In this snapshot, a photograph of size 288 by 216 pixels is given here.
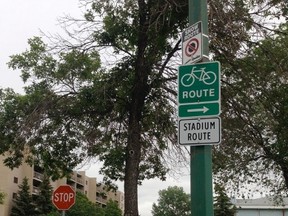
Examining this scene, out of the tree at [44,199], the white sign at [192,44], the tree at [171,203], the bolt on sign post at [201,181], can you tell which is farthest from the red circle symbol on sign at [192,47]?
the tree at [171,203]

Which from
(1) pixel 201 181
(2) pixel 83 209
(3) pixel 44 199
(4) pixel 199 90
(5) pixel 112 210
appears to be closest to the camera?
(1) pixel 201 181

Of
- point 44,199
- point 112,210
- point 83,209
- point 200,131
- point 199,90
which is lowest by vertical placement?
point 200,131

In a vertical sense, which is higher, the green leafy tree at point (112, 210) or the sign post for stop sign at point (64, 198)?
the green leafy tree at point (112, 210)

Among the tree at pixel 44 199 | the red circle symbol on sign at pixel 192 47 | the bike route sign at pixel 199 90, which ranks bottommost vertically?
the bike route sign at pixel 199 90

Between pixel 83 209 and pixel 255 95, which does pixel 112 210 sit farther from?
pixel 255 95

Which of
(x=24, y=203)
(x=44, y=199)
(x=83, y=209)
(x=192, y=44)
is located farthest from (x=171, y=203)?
(x=192, y=44)

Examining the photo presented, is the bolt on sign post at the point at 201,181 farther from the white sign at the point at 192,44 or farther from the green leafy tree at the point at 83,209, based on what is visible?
the green leafy tree at the point at 83,209

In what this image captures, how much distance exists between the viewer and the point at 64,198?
1287 cm

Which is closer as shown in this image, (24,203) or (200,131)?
(200,131)

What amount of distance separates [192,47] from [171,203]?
123618mm

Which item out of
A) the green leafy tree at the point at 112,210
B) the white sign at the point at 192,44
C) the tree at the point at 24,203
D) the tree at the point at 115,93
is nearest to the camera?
the white sign at the point at 192,44

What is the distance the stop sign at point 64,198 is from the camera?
12766 mm

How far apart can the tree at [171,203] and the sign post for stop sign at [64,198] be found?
364 feet

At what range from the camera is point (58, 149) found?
14.6 m
